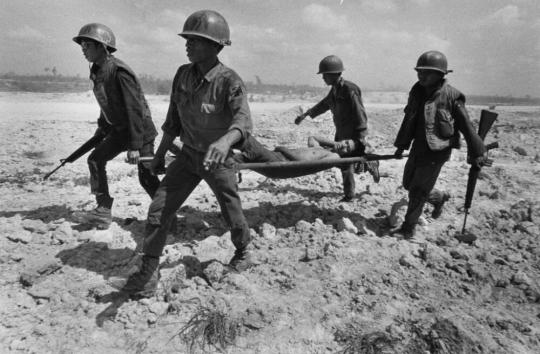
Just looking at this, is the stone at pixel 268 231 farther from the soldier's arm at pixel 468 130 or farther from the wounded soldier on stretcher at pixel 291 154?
the soldier's arm at pixel 468 130

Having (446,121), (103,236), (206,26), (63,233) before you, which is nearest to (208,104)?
(206,26)

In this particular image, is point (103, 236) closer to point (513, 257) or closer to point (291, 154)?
point (291, 154)

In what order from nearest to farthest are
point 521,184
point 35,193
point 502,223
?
point 502,223 → point 35,193 → point 521,184

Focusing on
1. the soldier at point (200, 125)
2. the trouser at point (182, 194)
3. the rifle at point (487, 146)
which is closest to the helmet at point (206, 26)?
the soldier at point (200, 125)

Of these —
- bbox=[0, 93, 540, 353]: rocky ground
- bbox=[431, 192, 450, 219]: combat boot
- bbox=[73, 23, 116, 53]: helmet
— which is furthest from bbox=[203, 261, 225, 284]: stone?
bbox=[431, 192, 450, 219]: combat boot

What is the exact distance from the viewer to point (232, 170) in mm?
3273

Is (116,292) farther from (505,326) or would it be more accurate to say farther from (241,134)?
(505,326)

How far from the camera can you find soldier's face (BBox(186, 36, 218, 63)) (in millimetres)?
3016

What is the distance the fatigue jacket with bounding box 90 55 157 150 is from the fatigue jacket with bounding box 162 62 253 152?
90 cm

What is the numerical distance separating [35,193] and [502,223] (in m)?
6.06

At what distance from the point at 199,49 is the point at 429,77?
2371 millimetres

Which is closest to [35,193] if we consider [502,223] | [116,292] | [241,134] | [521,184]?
[116,292]

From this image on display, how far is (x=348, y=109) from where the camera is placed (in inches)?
208

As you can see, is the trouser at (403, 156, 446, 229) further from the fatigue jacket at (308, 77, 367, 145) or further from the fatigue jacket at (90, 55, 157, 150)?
the fatigue jacket at (90, 55, 157, 150)
